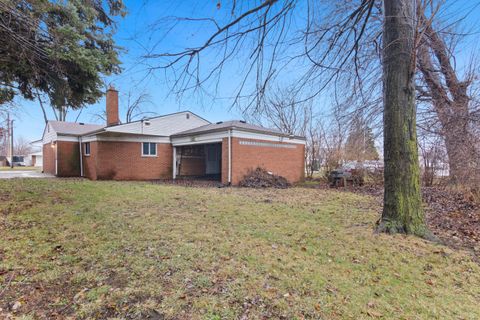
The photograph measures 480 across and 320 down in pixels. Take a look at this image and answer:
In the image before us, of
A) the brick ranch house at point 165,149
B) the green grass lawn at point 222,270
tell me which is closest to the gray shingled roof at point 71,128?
the brick ranch house at point 165,149

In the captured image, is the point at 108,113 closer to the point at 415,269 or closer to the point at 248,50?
the point at 248,50

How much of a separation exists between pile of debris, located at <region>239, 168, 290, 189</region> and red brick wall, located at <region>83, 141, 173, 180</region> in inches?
256

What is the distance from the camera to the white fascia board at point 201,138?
13417 mm

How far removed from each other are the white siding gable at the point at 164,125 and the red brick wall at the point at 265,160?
555 centimetres

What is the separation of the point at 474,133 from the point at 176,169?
1554 cm

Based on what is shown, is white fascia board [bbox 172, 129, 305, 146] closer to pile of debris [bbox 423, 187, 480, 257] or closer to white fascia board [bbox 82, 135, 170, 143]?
white fascia board [bbox 82, 135, 170, 143]

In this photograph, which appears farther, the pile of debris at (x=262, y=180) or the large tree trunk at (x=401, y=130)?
the pile of debris at (x=262, y=180)

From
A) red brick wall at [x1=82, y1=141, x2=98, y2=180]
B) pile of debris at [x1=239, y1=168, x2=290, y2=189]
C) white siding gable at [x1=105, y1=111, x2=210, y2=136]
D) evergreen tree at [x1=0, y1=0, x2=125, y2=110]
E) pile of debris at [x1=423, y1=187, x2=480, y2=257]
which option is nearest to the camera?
pile of debris at [x1=423, y1=187, x2=480, y2=257]

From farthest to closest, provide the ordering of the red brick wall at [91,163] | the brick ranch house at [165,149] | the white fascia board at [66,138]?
1. the white fascia board at [66,138]
2. the red brick wall at [91,163]
3. the brick ranch house at [165,149]

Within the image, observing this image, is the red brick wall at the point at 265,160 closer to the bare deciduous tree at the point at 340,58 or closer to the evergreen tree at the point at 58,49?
the evergreen tree at the point at 58,49

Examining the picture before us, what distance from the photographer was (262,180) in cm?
1327

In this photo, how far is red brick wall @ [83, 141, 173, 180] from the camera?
14.5 metres

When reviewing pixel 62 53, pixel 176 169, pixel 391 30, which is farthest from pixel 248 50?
pixel 176 169

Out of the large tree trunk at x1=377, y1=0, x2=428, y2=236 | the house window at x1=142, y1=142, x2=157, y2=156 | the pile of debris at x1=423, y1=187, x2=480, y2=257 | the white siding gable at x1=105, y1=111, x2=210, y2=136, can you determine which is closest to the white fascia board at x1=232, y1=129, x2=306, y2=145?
the white siding gable at x1=105, y1=111, x2=210, y2=136
